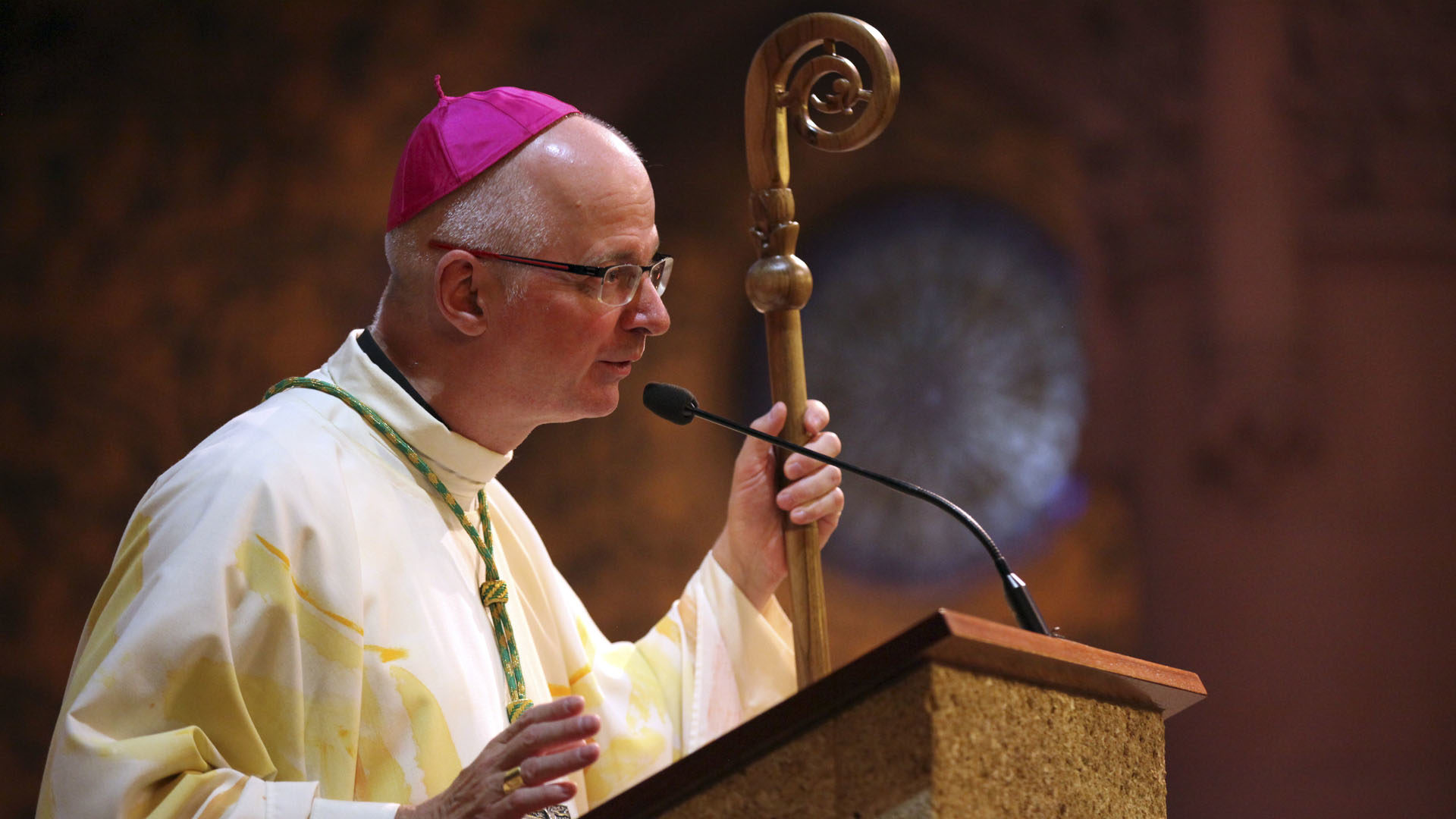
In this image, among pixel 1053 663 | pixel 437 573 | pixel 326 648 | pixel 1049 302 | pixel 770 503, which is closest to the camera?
pixel 1053 663

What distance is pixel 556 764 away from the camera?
4.41 ft

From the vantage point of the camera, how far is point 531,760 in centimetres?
136

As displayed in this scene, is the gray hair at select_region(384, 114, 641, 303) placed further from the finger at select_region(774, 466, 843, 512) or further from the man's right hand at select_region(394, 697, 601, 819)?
the man's right hand at select_region(394, 697, 601, 819)

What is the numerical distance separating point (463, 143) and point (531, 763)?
1.32m

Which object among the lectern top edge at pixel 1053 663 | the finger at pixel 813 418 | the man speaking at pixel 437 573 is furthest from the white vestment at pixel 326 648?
the lectern top edge at pixel 1053 663

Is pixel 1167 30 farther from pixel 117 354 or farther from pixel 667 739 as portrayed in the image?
pixel 117 354

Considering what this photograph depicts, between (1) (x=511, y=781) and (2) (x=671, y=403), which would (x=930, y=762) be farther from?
(2) (x=671, y=403)

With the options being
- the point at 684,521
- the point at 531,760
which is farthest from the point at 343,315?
the point at 531,760

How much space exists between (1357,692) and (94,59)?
13.7 feet

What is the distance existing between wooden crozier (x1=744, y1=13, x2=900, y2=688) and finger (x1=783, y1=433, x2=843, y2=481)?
35 mm

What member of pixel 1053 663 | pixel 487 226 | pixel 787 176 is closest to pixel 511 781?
pixel 1053 663

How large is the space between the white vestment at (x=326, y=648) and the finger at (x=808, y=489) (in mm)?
299

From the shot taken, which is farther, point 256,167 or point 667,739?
point 256,167

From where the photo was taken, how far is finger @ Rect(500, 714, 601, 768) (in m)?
1.33
